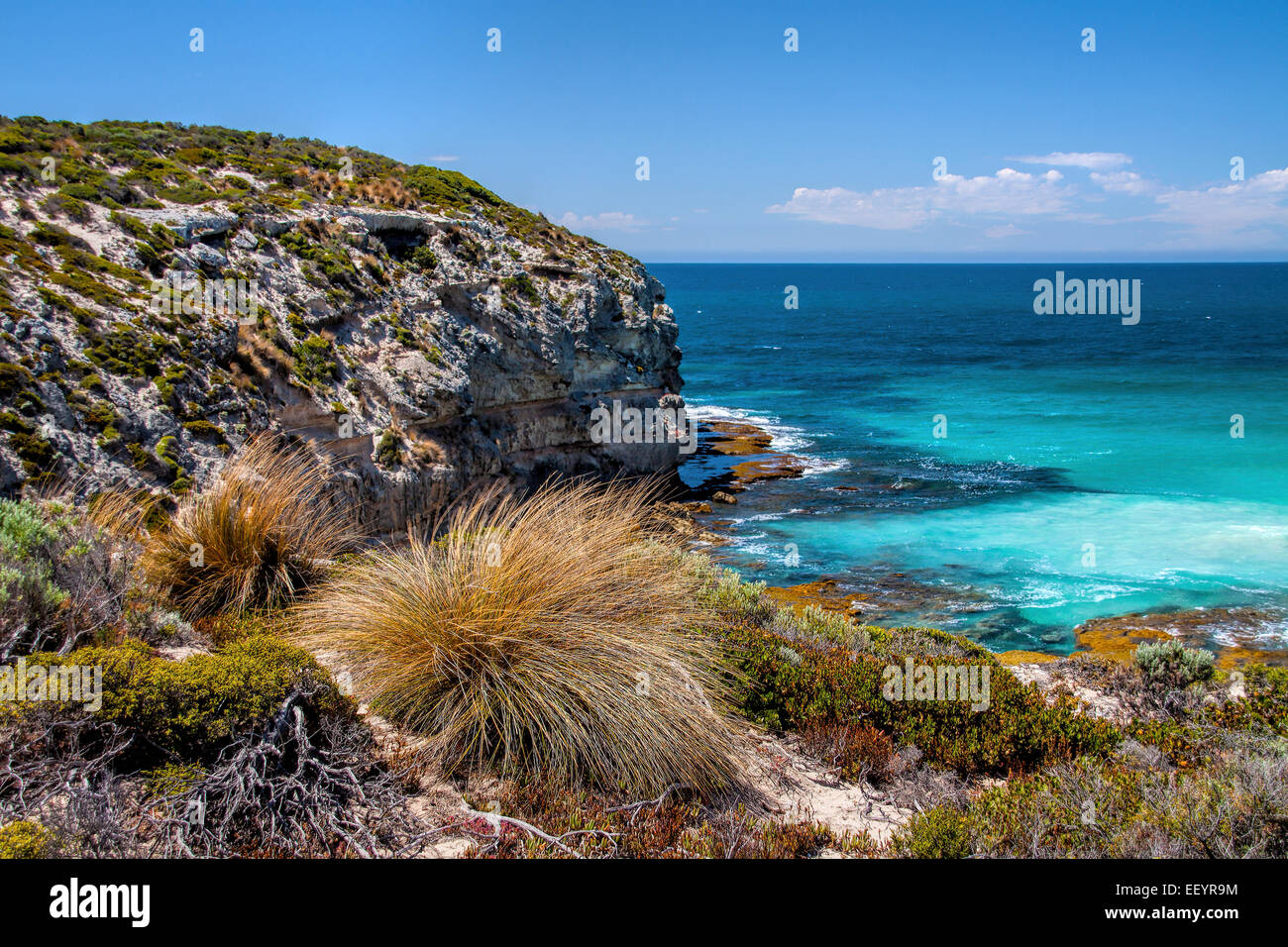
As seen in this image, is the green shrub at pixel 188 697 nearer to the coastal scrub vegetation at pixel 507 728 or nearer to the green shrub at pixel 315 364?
the coastal scrub vegetation at pixel 507 728

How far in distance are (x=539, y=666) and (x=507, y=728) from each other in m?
0.43

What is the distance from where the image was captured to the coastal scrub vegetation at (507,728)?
4270 mm

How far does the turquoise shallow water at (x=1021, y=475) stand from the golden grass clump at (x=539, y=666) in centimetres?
1389

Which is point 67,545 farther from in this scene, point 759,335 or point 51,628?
point 759,335

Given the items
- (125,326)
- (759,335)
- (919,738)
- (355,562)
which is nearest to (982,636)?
(919,738)

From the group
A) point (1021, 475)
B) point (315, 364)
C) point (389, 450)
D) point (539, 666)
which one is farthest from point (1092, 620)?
point (315, 364)

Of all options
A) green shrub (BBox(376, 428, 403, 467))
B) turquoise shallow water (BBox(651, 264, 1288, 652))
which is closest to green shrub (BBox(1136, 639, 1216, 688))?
turquoise shallow water (BBox(651, 264, 1288, 652))

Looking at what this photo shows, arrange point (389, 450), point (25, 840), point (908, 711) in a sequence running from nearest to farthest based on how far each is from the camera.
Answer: point (25, 840), point (908, 711), point (389, 450)

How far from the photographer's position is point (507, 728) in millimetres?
4980

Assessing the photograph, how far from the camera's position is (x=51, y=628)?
5.50 metres

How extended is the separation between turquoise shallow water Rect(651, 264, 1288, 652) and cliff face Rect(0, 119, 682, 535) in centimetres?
788

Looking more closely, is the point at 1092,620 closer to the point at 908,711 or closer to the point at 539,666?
the point at 908,711

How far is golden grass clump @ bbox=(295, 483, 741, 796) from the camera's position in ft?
16.4
